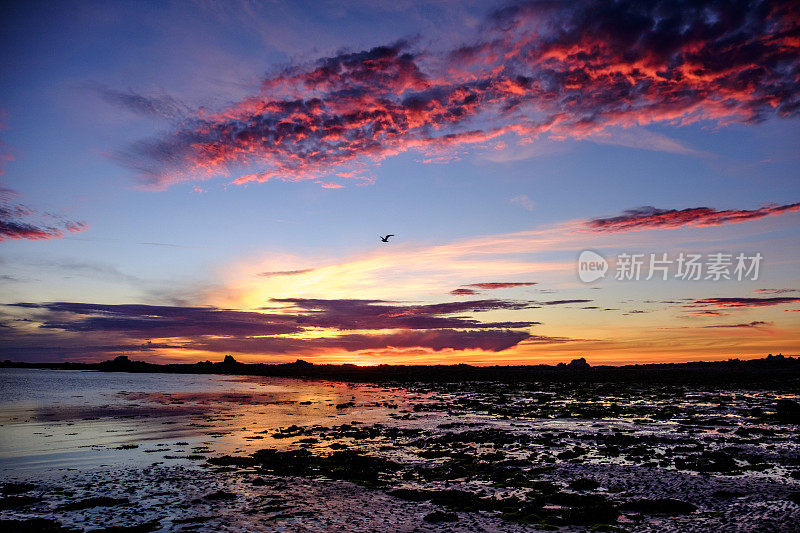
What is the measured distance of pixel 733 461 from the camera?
59.7 ft

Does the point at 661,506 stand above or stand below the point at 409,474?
above

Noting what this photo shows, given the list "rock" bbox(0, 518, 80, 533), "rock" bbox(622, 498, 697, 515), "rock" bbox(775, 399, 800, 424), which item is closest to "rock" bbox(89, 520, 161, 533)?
"rock" bbox(0, 518, 80, 533)

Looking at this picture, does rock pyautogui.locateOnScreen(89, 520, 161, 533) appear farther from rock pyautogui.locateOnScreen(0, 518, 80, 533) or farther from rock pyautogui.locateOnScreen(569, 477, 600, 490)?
rock pyautogui.locateOnScreen(569, 477, 600, 490)

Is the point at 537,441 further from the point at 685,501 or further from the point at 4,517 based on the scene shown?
the point at 4,517

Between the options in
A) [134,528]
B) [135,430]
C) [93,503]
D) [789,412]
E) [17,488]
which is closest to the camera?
[134,528]

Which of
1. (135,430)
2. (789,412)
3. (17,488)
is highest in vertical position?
(789,412)

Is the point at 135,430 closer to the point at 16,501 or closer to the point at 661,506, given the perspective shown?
the point at 16,501

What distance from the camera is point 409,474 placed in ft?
56.4

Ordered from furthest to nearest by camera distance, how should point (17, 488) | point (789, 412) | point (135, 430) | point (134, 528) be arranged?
point (789, 412) → point (135, 430) → point (17, 488) → point (134, 528)

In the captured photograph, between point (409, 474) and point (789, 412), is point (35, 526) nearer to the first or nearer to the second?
point (409, 474)

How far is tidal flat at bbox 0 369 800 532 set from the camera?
12203 millimetres

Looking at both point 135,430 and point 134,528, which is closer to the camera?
point 134,528

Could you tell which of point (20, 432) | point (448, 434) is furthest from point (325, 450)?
point (20, 432)

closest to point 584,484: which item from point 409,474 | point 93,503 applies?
point 409,474
